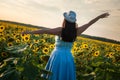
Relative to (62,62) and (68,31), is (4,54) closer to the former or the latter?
(62,62)

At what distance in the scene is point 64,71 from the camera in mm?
5703

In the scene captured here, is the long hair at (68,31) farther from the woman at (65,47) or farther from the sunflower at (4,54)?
the sunflower at (4,54)

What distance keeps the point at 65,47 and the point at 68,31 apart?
36 centimetres

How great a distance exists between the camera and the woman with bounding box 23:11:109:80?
215 inches

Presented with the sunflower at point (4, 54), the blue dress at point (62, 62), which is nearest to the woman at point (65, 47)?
the blue dress at point (62, 62)

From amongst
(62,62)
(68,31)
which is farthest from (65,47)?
(68,31)

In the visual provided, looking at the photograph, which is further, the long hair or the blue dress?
the blue dress

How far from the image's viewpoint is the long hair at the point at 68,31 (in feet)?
17.8

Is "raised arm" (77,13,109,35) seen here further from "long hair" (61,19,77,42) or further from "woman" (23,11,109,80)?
"long hair" (61,19,77,42)

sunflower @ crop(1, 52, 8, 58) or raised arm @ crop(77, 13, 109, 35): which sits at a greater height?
raised arm @ crop(77, 13, 109, 35)

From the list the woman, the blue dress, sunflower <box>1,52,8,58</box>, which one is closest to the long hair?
the woman

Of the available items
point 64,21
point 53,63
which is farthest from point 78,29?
point 53,63

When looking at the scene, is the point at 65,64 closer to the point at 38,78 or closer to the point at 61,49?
the point at 61,49

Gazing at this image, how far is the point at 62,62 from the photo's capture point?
5.72 m
